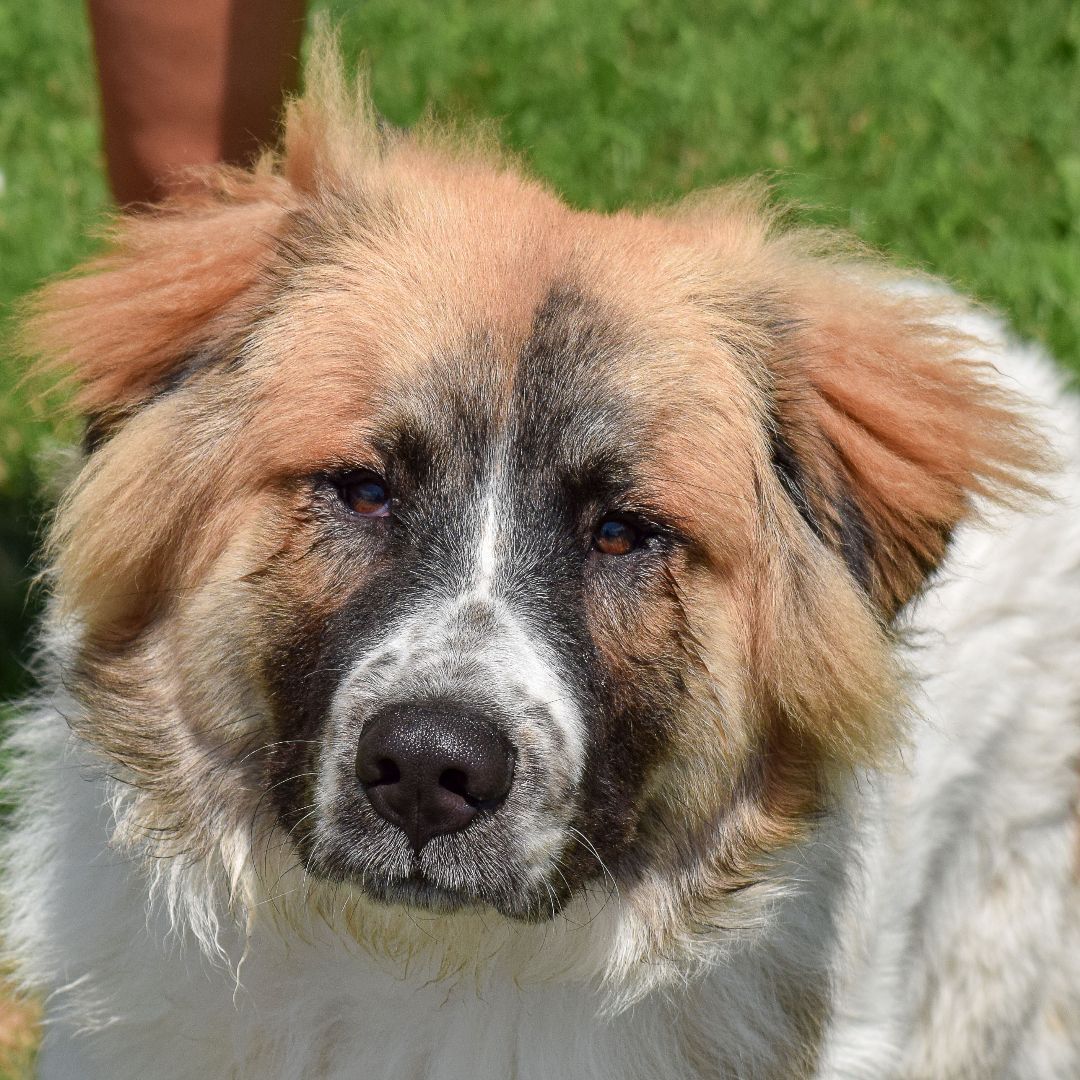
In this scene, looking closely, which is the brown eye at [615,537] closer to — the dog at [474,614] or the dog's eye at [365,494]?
the dog at [474,614]

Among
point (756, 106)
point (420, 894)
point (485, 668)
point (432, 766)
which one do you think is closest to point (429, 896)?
point (420, 894)

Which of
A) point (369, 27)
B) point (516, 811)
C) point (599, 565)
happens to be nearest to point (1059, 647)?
point (599, 565)

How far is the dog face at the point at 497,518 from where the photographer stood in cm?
290

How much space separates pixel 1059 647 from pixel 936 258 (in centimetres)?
298

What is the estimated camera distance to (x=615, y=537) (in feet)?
10.0

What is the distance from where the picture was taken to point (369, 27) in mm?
7332

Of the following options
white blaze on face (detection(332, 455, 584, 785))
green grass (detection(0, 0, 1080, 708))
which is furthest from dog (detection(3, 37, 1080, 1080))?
green grass (detection(0, 0, 1080, 708))

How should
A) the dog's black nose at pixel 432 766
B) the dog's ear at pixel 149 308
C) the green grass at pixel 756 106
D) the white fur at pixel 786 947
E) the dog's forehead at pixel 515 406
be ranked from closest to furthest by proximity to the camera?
1. the dog's black nose at pixel 432 766
2. the dog's forehead at pixel 515 406
3. the dog's ear at pixel 149 308
4. the white fur at pixel 786 947
5. the green grass at pixel 756 106

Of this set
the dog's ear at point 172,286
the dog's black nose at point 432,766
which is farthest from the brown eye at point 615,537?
the dog's ear at point 172,286

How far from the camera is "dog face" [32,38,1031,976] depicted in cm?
290

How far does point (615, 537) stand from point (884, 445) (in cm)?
62

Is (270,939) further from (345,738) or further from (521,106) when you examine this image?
(521,106)

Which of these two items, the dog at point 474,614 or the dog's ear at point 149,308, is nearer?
the dog at point 474,614

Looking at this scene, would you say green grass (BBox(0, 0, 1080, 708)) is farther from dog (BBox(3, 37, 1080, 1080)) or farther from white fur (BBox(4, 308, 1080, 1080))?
dog (BBox(3, 37, 1080, 1080))
